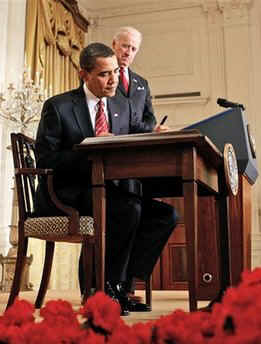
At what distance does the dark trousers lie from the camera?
6.44ft

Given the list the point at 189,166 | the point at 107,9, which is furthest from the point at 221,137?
the point at 107,9

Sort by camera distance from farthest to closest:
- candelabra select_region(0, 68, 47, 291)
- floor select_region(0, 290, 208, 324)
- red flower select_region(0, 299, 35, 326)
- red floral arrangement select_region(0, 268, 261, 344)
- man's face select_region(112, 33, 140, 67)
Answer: candelabra select_region(0, 68, 47, 291), man's face select_region(112, 33, 140, 67), floor select_region(0, 290, 208, 324), red flower select_region(0, 299, 35, 326), red floral arrangement select_region(0, 268, 261, 344)

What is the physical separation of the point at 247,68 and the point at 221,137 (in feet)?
13.3

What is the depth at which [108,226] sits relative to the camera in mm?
1999

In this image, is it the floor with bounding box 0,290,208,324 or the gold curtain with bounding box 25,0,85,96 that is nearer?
the floor with bounding box 0,290,208,324

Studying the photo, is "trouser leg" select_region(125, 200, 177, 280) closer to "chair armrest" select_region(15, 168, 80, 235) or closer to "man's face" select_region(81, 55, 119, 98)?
"chair armrest" select_region(15, 168, 80, 235)

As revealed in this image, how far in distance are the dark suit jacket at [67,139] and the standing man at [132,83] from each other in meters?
0.27

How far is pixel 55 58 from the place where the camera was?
17.9 feet

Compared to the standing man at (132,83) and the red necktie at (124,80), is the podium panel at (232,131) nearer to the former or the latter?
the standing man at (132,83)

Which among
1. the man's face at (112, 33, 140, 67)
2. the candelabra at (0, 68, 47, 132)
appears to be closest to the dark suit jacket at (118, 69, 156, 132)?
the man's face at (112, 33, 140, 67)

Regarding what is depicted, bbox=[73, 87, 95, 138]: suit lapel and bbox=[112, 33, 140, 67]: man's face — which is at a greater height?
bbox=[112, 33, 140, 67]: man's face

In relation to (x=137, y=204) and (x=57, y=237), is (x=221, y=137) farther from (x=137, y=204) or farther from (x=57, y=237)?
(x=57, y=237)

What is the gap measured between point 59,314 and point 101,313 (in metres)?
0.07

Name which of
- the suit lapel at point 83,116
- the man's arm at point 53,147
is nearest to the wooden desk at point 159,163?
the man's arm at point 53,147
